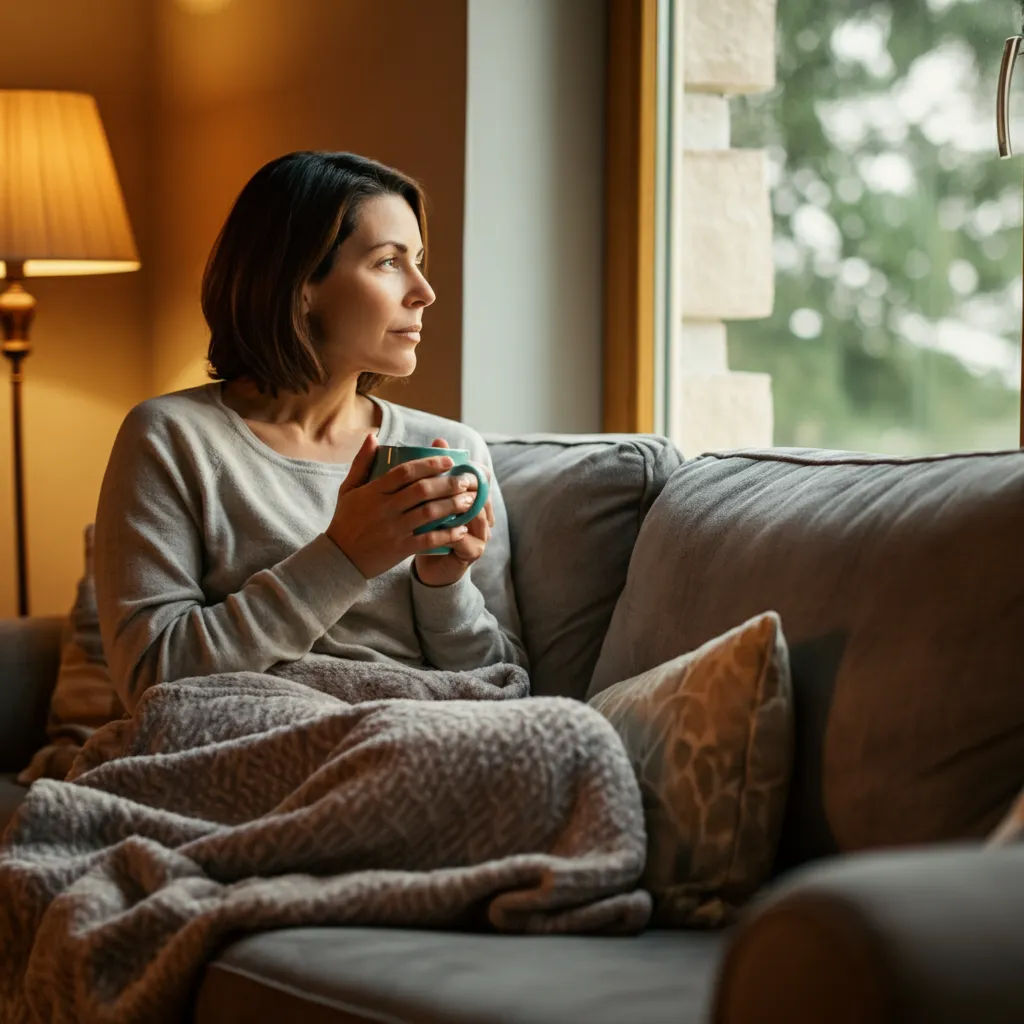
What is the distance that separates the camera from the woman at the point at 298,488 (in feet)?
5.48

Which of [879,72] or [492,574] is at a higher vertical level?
[879,72]

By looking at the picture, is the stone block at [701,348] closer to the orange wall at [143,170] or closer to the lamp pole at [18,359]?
the orange wall at [143,170]

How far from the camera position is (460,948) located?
114cm

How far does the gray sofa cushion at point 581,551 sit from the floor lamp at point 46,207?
51.6 inches

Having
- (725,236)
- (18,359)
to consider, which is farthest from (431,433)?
(18,359)

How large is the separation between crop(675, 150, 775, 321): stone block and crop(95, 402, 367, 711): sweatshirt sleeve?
3.22 feet

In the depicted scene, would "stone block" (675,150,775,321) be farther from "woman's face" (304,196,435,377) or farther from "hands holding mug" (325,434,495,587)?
"hands holding mug" (325,434,495,587)

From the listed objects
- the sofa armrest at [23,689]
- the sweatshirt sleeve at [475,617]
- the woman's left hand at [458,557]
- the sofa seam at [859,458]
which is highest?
the sofa seam at [859,458]

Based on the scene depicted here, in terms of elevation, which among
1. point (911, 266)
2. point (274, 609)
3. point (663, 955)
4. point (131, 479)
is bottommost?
point (663, 955)

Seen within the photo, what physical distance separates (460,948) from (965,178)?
1351mm

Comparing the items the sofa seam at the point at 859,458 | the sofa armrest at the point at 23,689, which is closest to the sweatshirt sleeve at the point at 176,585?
the sofa seam at the point at 859,458

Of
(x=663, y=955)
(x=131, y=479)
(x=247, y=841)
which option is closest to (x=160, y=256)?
A: (x=131, y=479)

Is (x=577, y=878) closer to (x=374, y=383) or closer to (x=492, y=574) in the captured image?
(x=492, y=574)

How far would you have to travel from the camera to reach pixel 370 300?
1854mm
